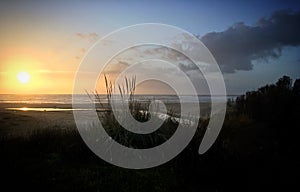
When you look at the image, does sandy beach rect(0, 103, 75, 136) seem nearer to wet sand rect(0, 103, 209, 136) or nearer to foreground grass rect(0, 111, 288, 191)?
wet sand rect(0, 103, 209, 136)

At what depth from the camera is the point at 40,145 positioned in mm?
10953

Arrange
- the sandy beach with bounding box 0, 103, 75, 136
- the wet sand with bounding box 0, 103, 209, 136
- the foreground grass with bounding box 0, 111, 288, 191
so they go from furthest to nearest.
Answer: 1. the wet sand with bounding box 0, 103, 209, 136
2. the sandy beach with bounding box 0, 103, 75, 136
3. the foreground grass with bounding box 0, 111, 288, 191

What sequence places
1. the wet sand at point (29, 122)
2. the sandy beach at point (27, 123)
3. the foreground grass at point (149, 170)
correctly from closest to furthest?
the foreground grass at point (149, 170), the sandy beach at point (27, 123), the wet sand at point (29, 122)

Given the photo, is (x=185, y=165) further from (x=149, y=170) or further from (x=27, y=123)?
(x=27, y=123)

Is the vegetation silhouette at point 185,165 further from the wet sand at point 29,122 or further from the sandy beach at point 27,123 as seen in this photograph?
the sandy beach at point 27,123

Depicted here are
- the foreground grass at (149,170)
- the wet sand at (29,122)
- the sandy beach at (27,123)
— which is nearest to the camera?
the foreground grass at (149,170)

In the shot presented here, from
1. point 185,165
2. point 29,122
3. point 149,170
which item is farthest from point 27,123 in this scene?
point 185,165

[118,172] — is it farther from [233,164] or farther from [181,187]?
[233,164]

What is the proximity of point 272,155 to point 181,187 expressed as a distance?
9.95ft

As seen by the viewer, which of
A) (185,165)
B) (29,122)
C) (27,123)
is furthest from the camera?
(29,122)

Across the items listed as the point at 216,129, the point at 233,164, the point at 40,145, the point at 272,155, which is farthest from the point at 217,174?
the point at 40,145

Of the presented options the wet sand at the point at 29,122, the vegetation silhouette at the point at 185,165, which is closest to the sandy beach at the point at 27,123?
the wet sand at the point at 29,122

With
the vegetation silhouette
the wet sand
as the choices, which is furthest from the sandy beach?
the vegetation silhouette

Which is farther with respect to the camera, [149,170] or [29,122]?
[29,122]
